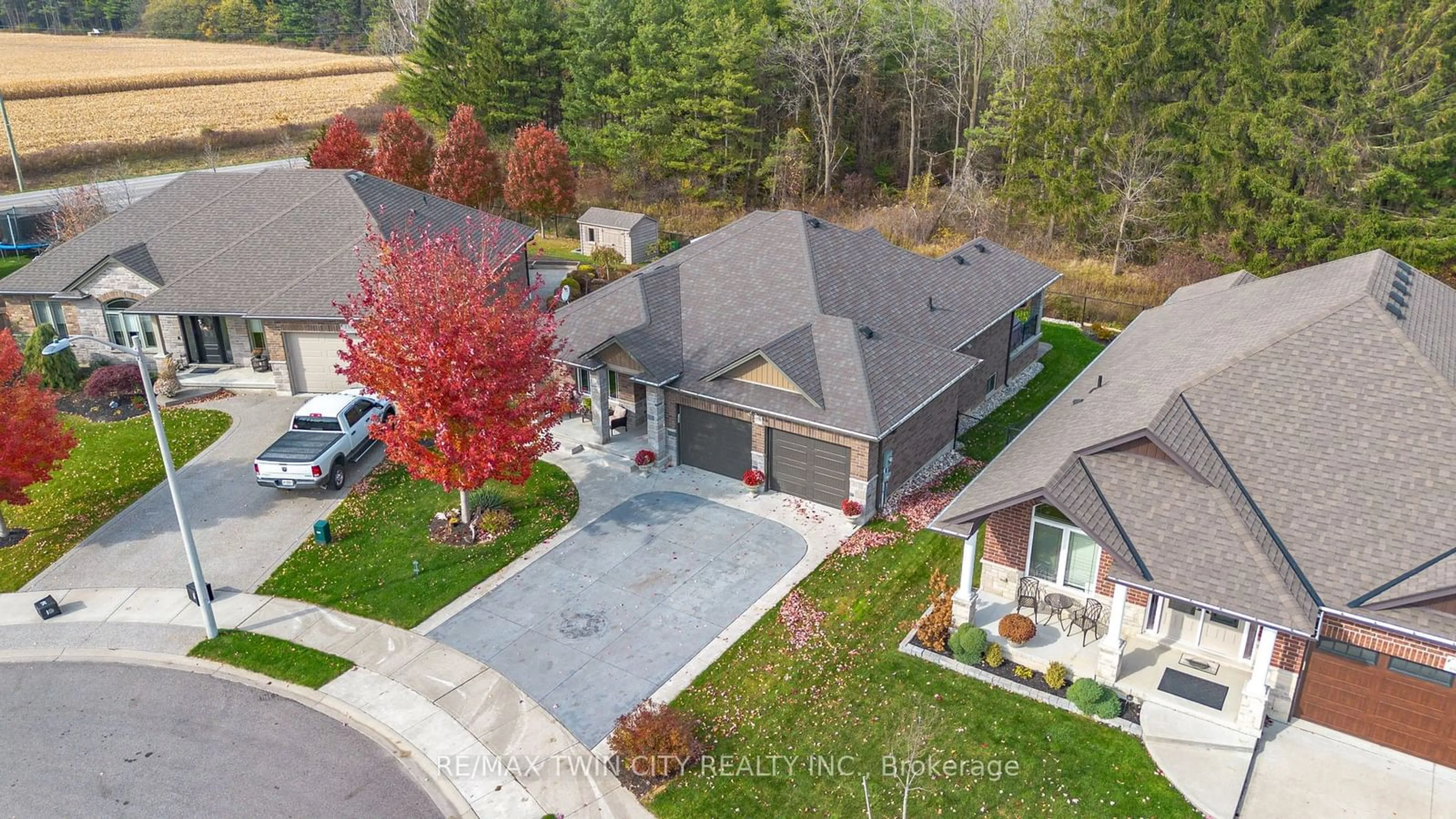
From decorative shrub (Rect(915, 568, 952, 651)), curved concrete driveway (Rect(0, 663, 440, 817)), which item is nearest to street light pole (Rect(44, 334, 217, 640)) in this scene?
curved concrete driveway (Rect(0, 663, 440, 817))

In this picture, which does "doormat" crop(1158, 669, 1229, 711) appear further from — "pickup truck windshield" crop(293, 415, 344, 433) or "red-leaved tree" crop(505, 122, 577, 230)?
"red-leaved tree" crop(505, 122, 577, 230)

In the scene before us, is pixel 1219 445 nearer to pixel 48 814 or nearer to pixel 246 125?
pixel 48 814

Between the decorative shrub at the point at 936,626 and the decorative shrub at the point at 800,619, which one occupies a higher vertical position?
the decorative shrub at the point at 936,626

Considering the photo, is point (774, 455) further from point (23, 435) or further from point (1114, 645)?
point (23, 435)

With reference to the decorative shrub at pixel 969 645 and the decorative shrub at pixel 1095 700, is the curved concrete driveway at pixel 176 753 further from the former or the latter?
the decorative shrub at pixel 1095 700

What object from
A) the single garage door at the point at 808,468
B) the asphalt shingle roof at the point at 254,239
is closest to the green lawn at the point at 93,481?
the asphalt shingle roof at the point at 254,239

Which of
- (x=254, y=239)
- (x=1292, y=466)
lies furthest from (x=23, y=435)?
(x=1292, y=466)

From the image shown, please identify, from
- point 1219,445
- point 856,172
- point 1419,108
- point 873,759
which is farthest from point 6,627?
point 856,172
